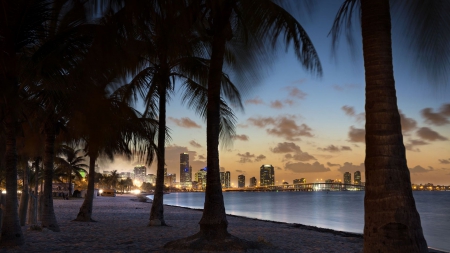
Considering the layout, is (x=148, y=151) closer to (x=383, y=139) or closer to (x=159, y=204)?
(x=159, y=204)

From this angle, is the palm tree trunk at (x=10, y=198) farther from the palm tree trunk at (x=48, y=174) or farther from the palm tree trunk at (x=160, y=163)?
the palm tree trunk at (x=160, y=163)

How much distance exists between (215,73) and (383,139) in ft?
19.2

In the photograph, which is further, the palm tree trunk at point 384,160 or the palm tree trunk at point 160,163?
the palm tree trunk at point 160,163

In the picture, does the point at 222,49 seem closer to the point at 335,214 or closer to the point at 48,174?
the point at 48,174

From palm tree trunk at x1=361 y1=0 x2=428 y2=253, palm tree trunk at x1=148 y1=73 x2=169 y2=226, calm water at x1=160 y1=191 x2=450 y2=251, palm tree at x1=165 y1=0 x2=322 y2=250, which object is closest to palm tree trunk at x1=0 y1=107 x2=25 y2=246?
palm tree at x1=165 y1=0 x2=322 y2=250

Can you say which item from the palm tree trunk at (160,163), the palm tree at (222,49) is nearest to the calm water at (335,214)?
the palm tree trunk at (160,163)

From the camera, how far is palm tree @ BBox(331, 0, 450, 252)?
4.64 meters

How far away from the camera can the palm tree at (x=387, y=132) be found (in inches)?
183

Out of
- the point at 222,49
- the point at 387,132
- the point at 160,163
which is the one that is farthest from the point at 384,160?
the point at 160,163

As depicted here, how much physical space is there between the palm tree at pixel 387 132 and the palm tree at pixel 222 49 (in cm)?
294

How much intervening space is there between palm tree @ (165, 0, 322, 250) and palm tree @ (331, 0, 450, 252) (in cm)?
294

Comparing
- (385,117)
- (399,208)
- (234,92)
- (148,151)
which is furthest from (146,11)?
(148,151)

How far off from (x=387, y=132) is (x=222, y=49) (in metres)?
5.90

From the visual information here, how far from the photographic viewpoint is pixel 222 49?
1011 centimetres
